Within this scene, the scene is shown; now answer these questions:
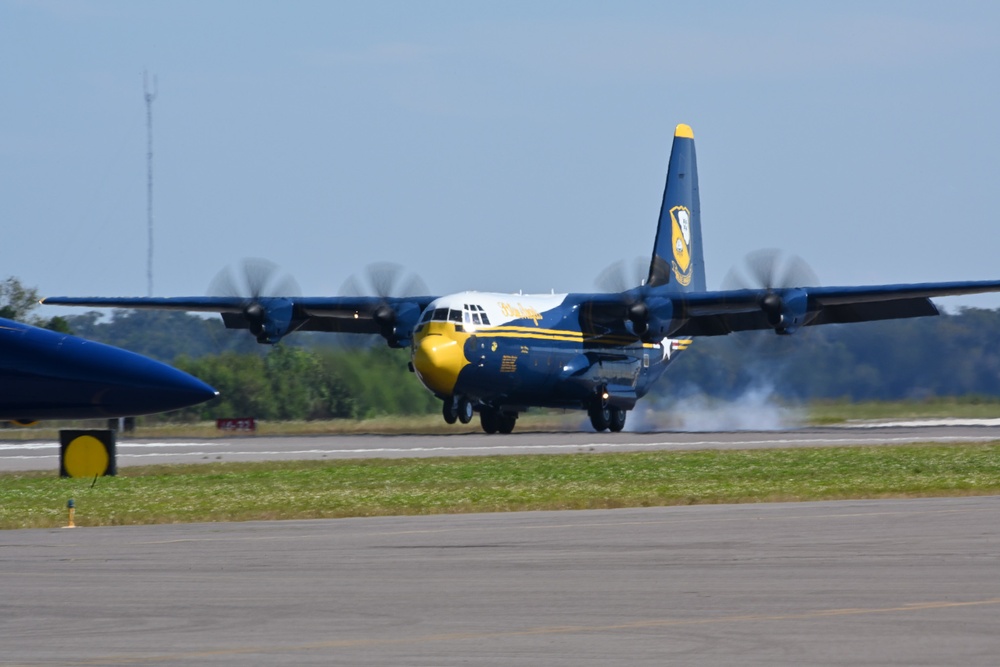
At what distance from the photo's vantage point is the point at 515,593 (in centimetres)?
1033

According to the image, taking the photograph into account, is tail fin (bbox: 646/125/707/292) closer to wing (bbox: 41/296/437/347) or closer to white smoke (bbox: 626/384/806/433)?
white smoke (bbox: 626/384/806/433)

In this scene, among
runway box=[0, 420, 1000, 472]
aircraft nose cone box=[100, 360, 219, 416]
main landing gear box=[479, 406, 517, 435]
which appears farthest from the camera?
main landing gear box=[479, 406, 517, 435]

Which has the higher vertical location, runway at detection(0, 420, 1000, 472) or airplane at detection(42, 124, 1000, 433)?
airplane at detection(42, 124, 1000, 433)

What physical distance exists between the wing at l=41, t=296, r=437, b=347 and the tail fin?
26.0 ft

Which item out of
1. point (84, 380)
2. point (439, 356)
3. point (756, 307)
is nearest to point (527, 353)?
point (439, 356)

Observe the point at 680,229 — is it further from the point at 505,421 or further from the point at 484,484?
the point at 484,484

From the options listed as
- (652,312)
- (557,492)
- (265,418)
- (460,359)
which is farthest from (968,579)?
(265,418)

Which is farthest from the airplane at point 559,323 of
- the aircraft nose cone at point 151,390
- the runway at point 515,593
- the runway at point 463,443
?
the runway at point 515,593

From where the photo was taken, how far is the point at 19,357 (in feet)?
56.5

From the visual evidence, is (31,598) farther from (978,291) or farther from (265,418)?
(265,418)

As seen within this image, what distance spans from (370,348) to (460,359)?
791cm

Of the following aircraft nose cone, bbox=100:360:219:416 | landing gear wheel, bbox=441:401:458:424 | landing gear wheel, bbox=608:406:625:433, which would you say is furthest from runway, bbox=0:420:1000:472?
aircraft nose cone, bbox=100:360:219:416

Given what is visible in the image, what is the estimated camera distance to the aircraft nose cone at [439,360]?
38.8m

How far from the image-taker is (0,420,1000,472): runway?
31.1m
